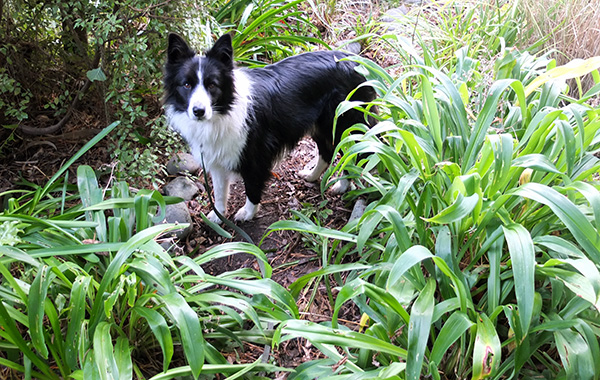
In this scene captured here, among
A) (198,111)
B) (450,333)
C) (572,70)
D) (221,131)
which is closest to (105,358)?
(450,333)

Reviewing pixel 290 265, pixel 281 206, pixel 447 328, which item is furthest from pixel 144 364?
pixel 281 206

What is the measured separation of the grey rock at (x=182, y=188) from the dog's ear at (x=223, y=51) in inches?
36.9

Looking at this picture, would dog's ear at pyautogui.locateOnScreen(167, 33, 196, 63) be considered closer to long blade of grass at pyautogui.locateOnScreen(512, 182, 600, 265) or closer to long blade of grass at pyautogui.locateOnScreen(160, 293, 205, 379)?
long blade of grass at pyautogui.locateOnScreen(160, 293, 205, 379)

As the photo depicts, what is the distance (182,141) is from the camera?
324 cm

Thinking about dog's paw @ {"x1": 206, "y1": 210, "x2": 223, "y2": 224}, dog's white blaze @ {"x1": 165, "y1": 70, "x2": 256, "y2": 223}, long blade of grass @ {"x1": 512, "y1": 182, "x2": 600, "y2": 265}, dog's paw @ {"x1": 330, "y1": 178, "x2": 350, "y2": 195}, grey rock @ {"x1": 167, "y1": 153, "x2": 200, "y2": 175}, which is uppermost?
long blade of grass @ {"x1": 512, "y1": 182, "x2": 600, "y2": 265}

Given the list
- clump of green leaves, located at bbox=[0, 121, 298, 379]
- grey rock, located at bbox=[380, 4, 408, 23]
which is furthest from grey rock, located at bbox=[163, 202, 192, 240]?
grey rock, located at bbox=[380, 4, 408, 23]

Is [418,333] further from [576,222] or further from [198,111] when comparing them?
[198,111]

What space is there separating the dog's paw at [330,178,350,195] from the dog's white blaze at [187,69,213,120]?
3.39ft

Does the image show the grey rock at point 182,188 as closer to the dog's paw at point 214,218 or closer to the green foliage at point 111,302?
the dog's paw at point 214,218

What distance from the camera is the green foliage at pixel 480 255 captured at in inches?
61.1

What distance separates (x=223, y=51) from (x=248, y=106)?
1.14 feet

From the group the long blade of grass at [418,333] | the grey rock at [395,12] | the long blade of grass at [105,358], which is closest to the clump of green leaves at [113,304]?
the long blade of grass at [105,358]

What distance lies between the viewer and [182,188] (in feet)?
10.5

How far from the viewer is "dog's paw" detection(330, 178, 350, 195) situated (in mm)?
3182
